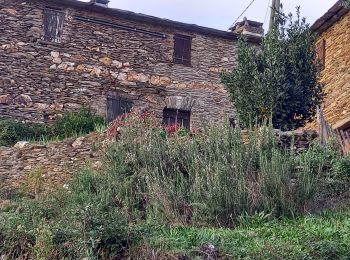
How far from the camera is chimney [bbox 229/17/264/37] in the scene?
2105cm

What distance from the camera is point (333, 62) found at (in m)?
19.0

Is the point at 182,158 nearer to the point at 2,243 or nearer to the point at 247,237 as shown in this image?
the point at 247,237

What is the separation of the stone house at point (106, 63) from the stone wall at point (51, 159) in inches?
154

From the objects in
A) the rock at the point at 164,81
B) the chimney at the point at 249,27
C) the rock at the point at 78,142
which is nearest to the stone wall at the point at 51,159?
the rock at the point at 78,142

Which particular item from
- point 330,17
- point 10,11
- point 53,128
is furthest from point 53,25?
point 330,17

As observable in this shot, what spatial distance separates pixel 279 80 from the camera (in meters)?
14.9

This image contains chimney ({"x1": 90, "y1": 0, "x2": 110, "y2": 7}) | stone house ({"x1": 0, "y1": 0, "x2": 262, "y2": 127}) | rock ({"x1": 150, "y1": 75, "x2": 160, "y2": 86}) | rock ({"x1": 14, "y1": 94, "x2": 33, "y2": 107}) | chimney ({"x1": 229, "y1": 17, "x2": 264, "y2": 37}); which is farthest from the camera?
chimney ({"x1": 229, "y1": 17, "x2": 264, "y2": 37})

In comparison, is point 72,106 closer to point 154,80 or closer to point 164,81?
point 154,80

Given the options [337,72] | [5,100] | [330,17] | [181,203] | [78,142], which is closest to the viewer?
[181,203]

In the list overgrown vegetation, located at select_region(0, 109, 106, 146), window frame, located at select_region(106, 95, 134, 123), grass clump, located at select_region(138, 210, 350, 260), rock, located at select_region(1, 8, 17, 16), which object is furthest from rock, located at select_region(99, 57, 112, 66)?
grass clump, located at select_region(138, 210, 350, 260)

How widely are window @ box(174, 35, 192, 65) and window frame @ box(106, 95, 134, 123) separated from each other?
1.92 metres

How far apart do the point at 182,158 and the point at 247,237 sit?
9.28 ft

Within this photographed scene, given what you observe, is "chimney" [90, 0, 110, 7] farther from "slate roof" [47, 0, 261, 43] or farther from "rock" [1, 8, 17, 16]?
"rock" [1, 8, 17, 16]

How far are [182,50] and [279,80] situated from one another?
562 cm
